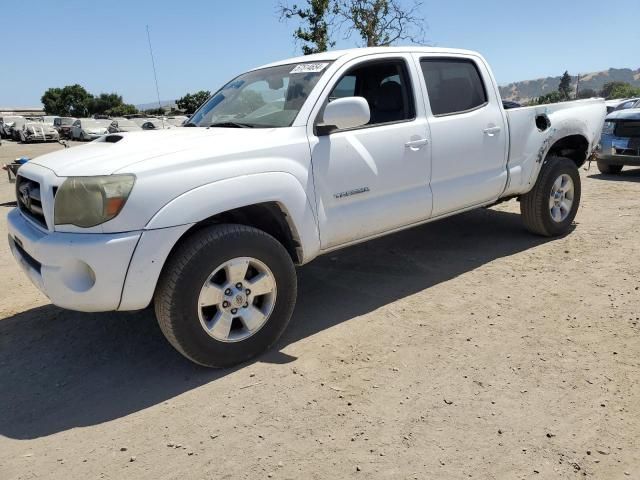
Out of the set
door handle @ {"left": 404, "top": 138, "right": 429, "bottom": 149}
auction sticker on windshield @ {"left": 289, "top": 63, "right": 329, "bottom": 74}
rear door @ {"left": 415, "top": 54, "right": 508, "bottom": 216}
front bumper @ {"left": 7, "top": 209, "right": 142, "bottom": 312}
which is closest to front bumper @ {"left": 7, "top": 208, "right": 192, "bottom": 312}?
front bumper @ {"left": 7, "top": 209, "right": 142, "bottom": 312}

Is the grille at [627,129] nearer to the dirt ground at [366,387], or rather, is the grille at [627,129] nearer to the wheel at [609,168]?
the wheel at [609,168]

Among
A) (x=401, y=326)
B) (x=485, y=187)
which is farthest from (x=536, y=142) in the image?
(x=401, y=326)

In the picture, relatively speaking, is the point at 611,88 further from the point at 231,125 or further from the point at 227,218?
the point at 227,218

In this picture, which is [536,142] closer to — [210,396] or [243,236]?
[243,236]

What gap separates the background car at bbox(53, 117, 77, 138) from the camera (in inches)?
1267

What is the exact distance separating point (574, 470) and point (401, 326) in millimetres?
1531

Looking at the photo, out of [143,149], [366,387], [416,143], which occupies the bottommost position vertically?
[366,387]

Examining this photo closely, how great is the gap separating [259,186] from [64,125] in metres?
38.5

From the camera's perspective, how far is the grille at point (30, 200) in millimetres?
2929

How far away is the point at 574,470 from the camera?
7.06ft

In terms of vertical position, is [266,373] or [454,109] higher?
[454,109]

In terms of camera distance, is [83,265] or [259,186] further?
[259,186]

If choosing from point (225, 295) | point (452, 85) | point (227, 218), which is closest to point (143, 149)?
point (227, 218)

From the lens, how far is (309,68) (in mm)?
3711
